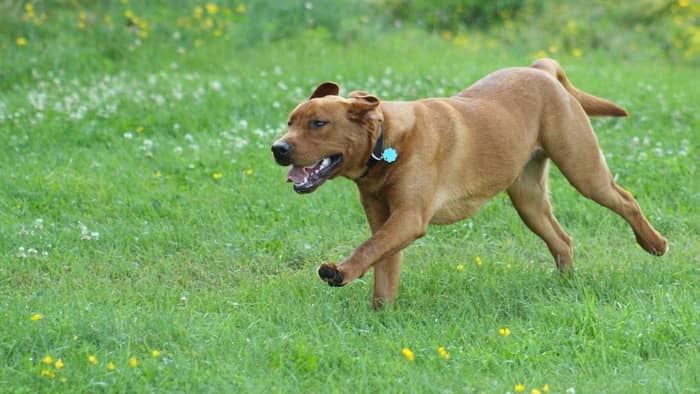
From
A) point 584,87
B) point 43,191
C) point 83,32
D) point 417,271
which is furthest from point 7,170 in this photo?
point 584,87

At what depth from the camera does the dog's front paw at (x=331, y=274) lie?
5.32m

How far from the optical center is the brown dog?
5.61 meters

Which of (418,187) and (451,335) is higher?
(418,187)

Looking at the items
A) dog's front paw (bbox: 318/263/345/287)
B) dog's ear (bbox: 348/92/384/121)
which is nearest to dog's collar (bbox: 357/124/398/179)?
dog's ear (bbox: 348/92/384/121)

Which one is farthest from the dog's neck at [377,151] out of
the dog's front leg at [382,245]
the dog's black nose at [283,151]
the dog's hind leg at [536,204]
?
the dog's hind leg at [536,204]

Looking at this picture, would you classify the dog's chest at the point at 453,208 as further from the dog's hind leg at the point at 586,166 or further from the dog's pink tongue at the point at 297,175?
the dog's pink tongue at the point at 297,175

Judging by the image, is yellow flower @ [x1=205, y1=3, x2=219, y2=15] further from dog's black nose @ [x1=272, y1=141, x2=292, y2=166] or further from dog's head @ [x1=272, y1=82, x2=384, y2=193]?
dog's black nose @ [x1=272, y1=141, x2=292, y2=166]

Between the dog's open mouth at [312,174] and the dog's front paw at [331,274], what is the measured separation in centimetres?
45

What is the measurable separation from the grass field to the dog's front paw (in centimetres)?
30

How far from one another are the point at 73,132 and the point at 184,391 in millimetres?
4874

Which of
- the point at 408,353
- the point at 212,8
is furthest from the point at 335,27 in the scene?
the point at 408,353

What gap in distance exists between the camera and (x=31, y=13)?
12.3 m

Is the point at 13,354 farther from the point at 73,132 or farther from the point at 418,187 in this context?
the point at 73,132

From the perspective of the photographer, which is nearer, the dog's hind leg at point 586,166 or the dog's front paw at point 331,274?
the dog's front paw at point 331,274
